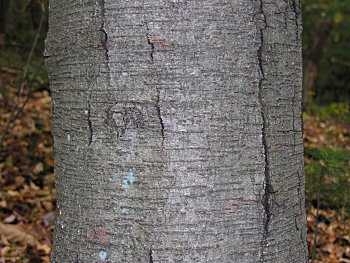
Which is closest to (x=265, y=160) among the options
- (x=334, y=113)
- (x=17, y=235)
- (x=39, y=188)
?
(x=17, y=235)

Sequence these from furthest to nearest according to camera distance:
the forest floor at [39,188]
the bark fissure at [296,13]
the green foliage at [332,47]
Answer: the green foliage at [332,47], the forest floor at [39,188], the bark fissure at [296,13]

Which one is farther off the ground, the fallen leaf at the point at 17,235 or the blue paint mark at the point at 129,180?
the blue paint mark at the point at 129,180

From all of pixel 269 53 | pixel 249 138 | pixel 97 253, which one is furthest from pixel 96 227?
pixel 269 53

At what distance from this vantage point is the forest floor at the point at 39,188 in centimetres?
273

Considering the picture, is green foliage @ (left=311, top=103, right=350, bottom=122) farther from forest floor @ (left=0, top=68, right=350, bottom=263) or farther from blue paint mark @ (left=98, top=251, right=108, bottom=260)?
blue paint mark @ (left=98, top=251, right=108, bottom=260)

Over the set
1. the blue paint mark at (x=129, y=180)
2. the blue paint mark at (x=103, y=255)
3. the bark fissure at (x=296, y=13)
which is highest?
the bark fissure at (x=296, y=13)

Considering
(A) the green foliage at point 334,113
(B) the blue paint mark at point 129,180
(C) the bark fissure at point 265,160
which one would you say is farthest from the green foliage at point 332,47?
(B) the blue paint mark at point 129,180

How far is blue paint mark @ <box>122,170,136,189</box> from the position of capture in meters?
1.07

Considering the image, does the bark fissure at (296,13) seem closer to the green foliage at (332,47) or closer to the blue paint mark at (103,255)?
the blue paint mark at (103,255)

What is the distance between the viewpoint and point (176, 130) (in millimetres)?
1050

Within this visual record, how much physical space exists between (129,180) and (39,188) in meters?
2.96

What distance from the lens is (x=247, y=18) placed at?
3.56 ft

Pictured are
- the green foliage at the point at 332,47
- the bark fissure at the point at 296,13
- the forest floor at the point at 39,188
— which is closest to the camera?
the bark fissure at the point at 296,13

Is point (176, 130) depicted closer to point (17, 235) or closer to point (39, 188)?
point (17, 235)
